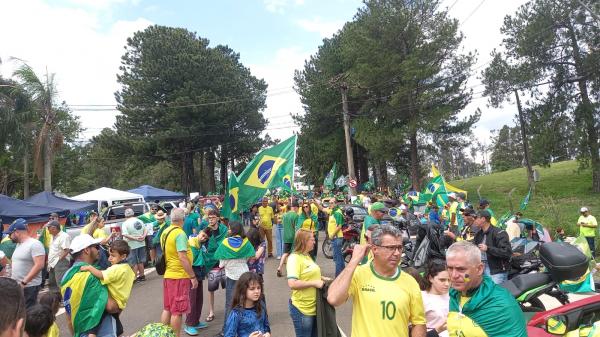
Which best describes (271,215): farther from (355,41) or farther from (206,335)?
Result: (355,41)

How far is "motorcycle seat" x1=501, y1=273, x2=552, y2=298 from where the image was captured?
10.2 ft

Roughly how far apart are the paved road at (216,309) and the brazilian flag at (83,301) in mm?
2560

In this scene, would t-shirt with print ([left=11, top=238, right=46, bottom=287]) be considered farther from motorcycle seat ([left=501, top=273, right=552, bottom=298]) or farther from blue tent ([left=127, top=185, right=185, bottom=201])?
blue tent ([left=127, top=185, right=185, bottom=201])

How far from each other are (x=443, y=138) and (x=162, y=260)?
29.6 meters

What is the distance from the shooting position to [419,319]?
284 cm

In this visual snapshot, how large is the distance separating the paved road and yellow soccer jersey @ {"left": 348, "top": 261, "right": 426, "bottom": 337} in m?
3.25

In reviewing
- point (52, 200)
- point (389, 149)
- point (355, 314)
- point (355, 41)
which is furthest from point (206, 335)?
point (355, 41)

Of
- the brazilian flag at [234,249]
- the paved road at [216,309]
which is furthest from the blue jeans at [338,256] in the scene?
the brazilian flag at [234,249]

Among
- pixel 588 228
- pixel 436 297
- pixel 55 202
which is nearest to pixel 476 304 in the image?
pixel 436 297

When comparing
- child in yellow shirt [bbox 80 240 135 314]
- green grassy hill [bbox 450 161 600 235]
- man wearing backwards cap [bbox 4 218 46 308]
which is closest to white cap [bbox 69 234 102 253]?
child in yellow shirt [bbox 80 240 135 314]

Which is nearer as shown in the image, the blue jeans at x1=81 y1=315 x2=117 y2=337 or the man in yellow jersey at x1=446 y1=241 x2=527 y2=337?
the man in yellow jersey at x1=446 y1=241 x2=527 y2=337

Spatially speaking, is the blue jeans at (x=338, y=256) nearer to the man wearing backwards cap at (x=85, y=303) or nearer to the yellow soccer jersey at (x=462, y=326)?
the man wearing backwards cap at (x=85, y=303)

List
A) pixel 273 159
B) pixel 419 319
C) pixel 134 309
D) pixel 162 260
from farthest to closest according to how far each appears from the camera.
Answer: pixel 273 159, pixel 134 309, pixel 162 260, pixel 419 319

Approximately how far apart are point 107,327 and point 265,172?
5.39 m
